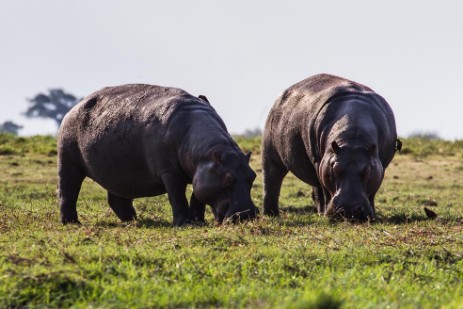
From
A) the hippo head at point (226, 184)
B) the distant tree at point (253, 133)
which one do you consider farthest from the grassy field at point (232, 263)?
the distant tree at point (253, 133)

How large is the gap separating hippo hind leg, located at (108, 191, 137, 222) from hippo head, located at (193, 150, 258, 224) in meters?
1.68

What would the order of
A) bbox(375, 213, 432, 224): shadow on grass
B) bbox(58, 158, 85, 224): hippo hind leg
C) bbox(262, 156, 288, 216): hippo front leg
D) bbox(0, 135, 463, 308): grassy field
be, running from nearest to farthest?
bbox(0, 135, 463, 308): grassy field, bbox(375, 213, 432, 224): shadow on grass, bbox(58, 158, 85, 224): hippo hind leg, bbox(262, 156, 288, 216): hippo front leg

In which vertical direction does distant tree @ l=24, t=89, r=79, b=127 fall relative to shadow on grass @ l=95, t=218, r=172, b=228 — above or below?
below

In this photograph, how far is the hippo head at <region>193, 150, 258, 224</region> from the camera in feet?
25.9

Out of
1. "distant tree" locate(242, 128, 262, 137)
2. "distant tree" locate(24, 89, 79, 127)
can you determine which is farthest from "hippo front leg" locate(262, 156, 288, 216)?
"distant tree" locate(24, 89, 79, 127)

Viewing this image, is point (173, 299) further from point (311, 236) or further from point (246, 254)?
point (311, 236)

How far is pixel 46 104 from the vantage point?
2781 inches

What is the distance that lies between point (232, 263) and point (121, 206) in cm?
418

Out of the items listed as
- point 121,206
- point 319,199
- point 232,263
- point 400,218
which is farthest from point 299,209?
point 232,263

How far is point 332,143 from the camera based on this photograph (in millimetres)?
8383

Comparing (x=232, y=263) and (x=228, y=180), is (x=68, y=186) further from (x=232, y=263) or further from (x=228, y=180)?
(x=232, y=263)

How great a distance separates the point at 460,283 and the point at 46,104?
67.2 meters

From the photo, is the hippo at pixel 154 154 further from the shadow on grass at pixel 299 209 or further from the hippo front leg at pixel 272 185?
the shadow on grass at pixel 299 209

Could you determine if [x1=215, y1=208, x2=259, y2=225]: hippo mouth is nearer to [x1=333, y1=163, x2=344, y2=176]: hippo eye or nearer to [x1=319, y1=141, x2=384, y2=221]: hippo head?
[x1=319, y1=141, x2=384, y2=221]: hippo head
